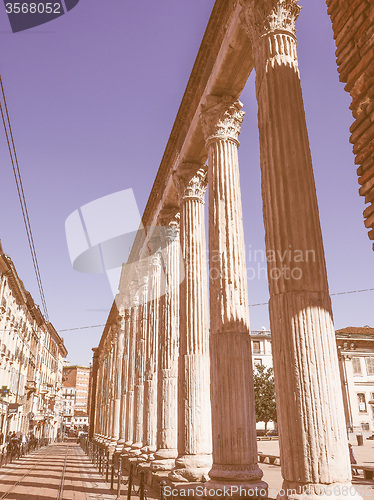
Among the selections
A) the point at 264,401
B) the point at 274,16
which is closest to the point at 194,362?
the point at 274,16

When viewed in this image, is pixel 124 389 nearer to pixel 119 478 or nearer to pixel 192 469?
pixel 119 478

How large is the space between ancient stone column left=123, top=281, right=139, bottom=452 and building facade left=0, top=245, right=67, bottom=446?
10.3 m

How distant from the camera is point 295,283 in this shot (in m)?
5.23

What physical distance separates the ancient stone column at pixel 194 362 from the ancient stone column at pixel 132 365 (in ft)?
32.3

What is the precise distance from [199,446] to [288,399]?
208 inches

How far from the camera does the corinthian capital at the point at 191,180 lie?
474 inches

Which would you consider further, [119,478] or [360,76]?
[119,478]

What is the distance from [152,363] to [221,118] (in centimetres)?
977

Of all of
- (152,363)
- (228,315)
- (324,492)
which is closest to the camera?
(324,492)

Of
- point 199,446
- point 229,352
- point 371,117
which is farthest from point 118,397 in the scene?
point 371,117

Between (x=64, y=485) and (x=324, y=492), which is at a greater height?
(x=324, y=492)

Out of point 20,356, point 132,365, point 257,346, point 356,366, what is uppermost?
point 257,346

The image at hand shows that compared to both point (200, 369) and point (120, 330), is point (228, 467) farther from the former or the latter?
point (120, 330)

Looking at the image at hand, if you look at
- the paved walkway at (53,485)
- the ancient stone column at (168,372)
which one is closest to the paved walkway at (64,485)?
the paved walkway at (53,485)
